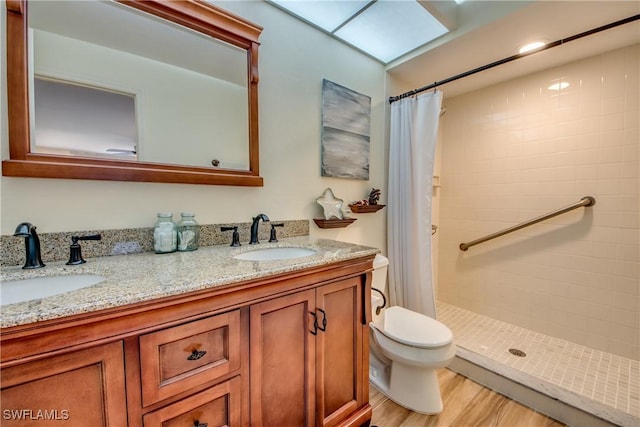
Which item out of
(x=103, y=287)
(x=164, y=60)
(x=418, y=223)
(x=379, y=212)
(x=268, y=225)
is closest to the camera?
(x=103, y=287)

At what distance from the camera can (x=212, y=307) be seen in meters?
0.74

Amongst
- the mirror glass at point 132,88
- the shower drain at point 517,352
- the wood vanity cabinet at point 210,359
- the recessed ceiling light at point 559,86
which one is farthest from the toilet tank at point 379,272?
the recessed ceiling light at point 559,86

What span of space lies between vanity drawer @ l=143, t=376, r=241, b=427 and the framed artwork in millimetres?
1267

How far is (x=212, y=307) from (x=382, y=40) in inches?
77.2

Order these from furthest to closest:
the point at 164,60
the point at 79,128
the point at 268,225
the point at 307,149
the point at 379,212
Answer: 1. the point at 379,212
2. the point at 307,149
3. the point at 268,225
4. the point at 164,60
5. the point at 79,128

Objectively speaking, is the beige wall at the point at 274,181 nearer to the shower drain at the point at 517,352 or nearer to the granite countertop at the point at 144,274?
the granite countertop at the point at 144,274

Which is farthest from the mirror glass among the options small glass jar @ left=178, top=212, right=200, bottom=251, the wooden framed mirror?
small glass jar @ left=178, top=212, right=200, bottom=251

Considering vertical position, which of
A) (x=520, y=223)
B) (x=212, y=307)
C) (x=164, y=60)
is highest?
(x=164, y=60)

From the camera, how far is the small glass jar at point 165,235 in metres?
1.07

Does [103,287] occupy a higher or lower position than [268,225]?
lower

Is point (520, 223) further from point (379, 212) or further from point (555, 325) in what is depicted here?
point (379, 212)

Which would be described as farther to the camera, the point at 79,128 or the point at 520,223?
the point at 520,223

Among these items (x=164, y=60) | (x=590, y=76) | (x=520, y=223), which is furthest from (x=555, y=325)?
(x=164, y=60)

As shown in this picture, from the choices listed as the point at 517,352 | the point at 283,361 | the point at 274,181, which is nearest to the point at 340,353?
the point at 283,361
